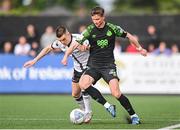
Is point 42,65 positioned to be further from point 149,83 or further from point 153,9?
point 153,9

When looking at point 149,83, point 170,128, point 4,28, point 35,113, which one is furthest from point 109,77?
point 4,28

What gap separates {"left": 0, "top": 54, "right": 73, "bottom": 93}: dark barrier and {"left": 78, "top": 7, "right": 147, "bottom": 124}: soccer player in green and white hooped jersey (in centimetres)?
1089

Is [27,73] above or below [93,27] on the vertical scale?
below

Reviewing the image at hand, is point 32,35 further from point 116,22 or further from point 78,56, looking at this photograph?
point 78,56

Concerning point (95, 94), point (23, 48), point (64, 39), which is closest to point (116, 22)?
point (23, 48)

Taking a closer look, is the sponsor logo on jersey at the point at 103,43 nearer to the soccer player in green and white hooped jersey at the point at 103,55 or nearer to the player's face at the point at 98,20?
the soccer player in green and white hooped jersey at the point at 103,55

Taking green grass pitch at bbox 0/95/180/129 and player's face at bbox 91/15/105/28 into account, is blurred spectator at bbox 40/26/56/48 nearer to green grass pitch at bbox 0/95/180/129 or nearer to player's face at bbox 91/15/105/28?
green grass pitch at bbox 0/95/180/129

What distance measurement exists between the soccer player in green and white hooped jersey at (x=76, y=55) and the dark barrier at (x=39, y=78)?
988 centimetres

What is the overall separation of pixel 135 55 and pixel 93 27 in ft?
36.4

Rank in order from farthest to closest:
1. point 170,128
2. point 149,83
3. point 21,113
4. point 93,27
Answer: point 149,83, point 21,113, point 93,27, point 170,128

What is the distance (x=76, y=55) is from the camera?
1656cm

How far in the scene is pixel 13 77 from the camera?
27141 mm

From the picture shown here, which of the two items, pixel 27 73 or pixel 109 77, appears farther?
pixel 27 73

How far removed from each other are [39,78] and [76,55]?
34.7ft
